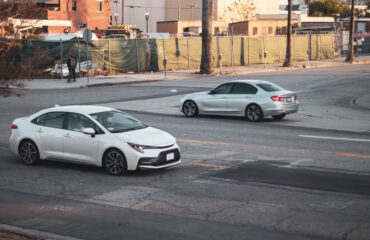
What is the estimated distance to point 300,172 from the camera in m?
13.7

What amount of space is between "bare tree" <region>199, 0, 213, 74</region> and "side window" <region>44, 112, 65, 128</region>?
32.9 metres

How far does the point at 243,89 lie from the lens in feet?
77.6

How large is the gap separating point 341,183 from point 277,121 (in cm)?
1090

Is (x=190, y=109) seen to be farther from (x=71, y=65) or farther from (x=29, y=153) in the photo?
(x=71, y=65)

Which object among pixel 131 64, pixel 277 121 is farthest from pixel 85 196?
pixel 131 64

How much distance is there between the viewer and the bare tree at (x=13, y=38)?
34.6 feet

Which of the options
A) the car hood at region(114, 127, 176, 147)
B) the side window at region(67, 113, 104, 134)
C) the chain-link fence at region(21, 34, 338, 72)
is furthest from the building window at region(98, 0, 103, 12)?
the car hood at region(114, 127, 176, 147)

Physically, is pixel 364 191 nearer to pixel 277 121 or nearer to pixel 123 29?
pixel 277 121

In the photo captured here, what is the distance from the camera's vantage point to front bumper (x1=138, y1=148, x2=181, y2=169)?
44.2 ft

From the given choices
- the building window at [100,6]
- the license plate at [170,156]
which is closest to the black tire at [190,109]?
the license plate at [170,156]

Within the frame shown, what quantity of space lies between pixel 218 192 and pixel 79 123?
387cm

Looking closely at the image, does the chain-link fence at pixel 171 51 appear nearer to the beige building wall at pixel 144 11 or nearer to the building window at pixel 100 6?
the building window at pixel 100 6

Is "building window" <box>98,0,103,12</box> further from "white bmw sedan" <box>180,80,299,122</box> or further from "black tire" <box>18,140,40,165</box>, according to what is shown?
"black tire" <box>18,140,40,165</box>

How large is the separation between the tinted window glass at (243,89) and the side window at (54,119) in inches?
398
